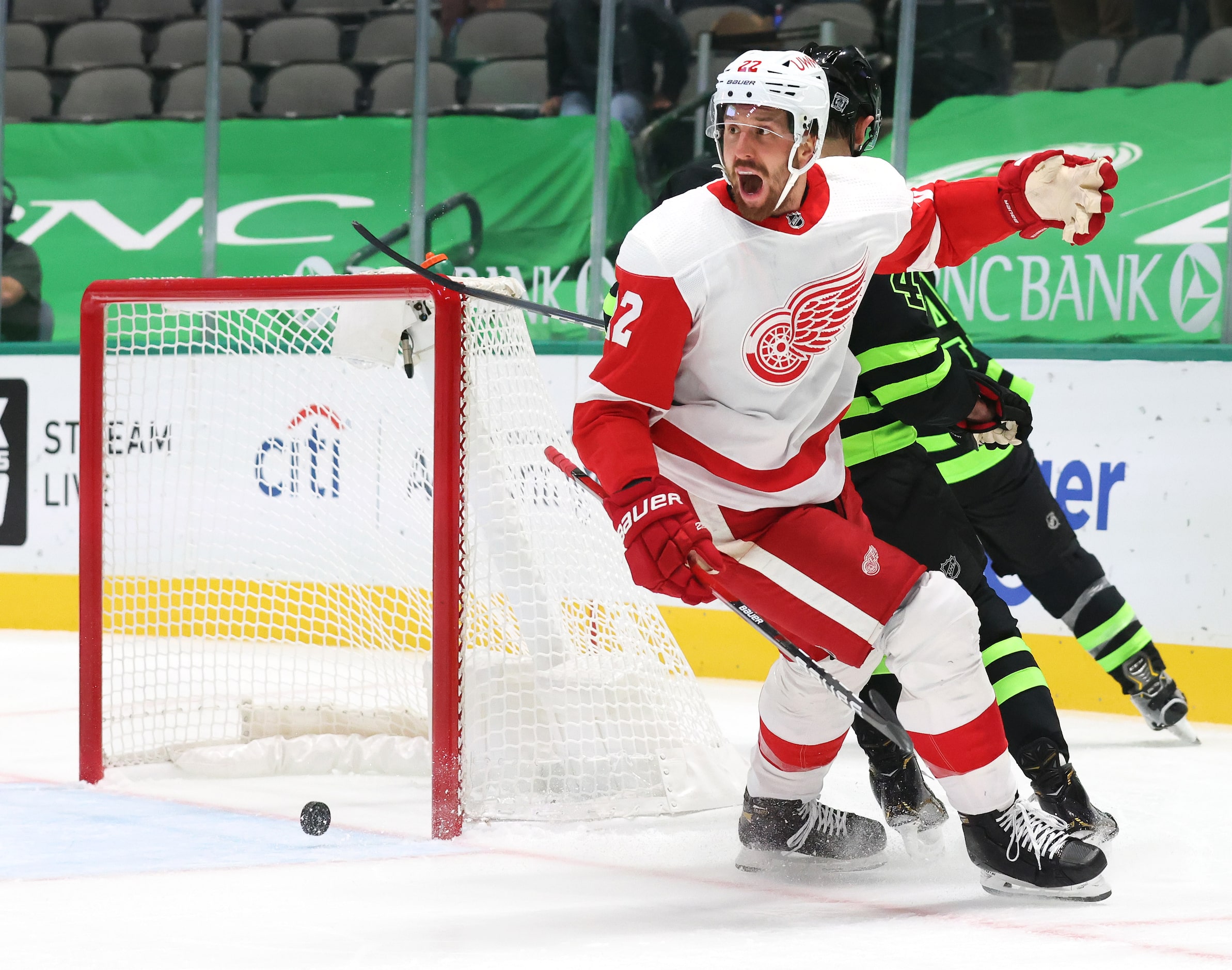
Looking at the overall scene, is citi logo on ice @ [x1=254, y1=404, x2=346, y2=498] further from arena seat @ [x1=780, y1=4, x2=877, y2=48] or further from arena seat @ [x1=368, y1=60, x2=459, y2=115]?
arena seat @ [x1=780, y1=4, x2=877, y2=48]

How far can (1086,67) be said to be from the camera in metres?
4.70

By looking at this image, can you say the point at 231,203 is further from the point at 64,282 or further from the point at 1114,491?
the point at 1114,491

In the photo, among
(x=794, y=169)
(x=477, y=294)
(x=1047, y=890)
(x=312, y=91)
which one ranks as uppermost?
(x=794, y=169)

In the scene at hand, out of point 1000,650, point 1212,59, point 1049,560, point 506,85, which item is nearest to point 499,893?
point 1000,650

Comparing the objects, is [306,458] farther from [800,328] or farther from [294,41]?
[294,41]

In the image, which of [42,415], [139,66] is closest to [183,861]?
[42,415]

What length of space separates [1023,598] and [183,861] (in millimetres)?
2488

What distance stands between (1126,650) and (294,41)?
179 inches

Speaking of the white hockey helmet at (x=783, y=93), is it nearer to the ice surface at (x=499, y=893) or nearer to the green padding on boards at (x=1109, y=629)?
the ice surface at (x=499, y=893)

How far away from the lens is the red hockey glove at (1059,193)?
6.89 ft

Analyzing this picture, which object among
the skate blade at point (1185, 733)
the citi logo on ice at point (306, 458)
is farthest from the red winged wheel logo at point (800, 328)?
the citi logo on ice at point (306, 458)

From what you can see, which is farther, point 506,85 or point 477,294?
point 506,85

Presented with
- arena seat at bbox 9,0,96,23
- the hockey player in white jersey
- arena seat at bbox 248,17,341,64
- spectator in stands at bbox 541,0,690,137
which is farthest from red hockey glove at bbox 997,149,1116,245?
arena seat at bbox 9,0,96,23

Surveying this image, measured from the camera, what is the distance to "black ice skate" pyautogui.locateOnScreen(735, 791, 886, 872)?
238 cm
